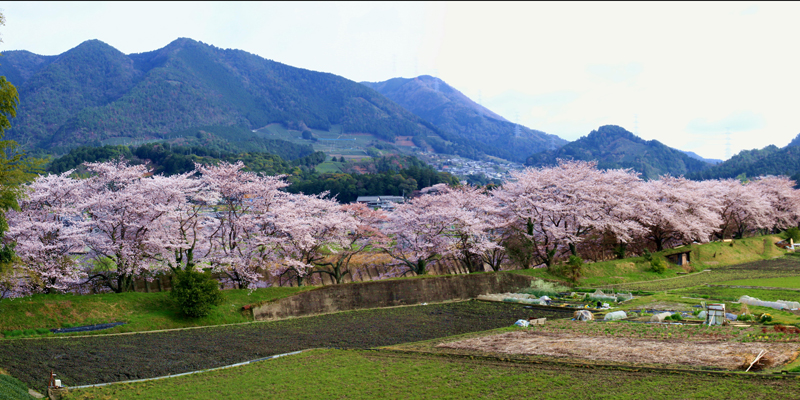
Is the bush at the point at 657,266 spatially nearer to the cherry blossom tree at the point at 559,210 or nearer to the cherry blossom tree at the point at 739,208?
the cherry blossom tree at the point at 559,210

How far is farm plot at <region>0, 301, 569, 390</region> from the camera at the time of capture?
1284 centimetres

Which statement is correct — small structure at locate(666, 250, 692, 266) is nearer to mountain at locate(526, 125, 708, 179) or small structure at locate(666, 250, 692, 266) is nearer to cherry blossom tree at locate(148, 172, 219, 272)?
cherry blossom tree at locate(148, 172, 219, 272)

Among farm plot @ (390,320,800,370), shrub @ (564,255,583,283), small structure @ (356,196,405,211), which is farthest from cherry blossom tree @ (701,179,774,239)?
farm plot @ (390,320,800,370)

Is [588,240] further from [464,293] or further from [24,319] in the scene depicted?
[24,319]

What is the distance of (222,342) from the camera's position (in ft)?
54.4

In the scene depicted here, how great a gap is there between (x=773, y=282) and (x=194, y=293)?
30.3 metres

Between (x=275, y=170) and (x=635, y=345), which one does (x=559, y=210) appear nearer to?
(x=635, y=345)

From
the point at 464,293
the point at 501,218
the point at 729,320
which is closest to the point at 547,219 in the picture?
the point at 501,218

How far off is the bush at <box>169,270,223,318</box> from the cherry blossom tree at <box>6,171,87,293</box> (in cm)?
397

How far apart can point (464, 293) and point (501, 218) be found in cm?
888

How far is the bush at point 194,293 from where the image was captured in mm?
19297

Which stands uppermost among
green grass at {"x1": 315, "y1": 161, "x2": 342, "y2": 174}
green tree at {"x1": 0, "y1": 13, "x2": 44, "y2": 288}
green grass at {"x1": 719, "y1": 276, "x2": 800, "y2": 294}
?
green grass at {"x1": 315, "y1": 161, "x2": 342, "y2": 174}

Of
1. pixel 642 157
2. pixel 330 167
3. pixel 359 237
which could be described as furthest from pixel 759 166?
pixel 359 237

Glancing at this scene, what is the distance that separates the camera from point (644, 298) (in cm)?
2400
